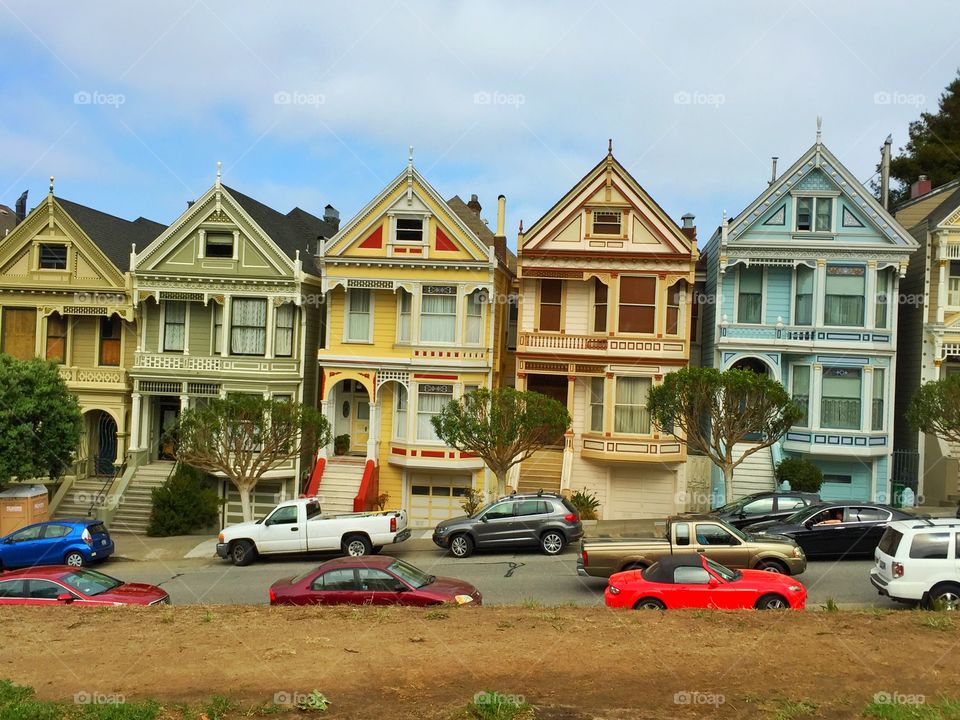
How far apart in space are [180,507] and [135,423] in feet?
13.7

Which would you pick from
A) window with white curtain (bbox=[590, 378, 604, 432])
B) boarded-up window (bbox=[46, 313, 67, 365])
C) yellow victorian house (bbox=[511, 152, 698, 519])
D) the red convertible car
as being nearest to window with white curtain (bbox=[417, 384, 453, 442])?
yellow victorian house (bbox=[511, 152, 698, 519])

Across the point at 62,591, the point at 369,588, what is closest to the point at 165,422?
the point at 62,591

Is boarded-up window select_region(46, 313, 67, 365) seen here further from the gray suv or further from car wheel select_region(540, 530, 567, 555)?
car wheel select_region(540, 530, 567, 555)

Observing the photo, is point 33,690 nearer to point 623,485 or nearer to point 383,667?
point 383,667

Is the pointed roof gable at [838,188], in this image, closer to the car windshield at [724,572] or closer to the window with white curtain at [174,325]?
the car windshield at [724,572]

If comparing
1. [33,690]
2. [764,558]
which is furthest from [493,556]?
[33,690]

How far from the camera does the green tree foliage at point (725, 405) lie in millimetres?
23891

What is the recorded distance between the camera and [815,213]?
28.9 m

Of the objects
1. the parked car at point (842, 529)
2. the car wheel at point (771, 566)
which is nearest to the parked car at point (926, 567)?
the car wheel at point (771, 566)

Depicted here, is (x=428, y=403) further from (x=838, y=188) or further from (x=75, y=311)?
(x=838, y=188)

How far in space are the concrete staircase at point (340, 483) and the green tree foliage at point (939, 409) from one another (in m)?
17.0

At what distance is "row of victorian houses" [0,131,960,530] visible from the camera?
2873 cm

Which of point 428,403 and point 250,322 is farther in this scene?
point 250,322

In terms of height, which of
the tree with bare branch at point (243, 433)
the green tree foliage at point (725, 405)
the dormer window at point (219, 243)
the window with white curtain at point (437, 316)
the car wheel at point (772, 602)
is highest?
the dormer window at point (219, 243)
